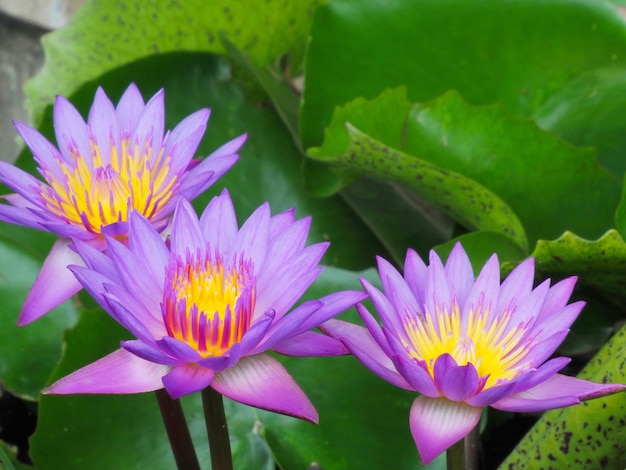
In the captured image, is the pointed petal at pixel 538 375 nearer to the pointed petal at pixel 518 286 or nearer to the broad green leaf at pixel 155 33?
the pointed petal at pixel 518 286

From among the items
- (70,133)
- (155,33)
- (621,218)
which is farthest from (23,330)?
(621,218)

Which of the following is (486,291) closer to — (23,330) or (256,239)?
(256,239)

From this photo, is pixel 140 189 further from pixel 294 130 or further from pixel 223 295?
pixel 294 130

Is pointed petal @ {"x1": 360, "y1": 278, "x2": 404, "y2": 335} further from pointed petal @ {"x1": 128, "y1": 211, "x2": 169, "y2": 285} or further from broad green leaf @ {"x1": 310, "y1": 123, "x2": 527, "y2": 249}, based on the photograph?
broad green leaf @ {"x1": 310, "y1": 123, "x2": 527, "y2": 249}

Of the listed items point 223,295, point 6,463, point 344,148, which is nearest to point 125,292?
point 223,295

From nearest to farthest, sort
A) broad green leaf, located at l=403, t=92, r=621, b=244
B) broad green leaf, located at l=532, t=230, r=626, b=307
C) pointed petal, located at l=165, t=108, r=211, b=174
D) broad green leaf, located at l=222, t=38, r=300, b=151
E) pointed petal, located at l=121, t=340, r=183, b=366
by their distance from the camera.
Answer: pointed petal, located at l=121, t=340, r=183, b=366 < pointed petal, located at l=165, t=108, r=211, b=174 < broad green leaf, located at l=532, t=230, r=626, b=307 < broad green leaf, located at l=403, t=92, r=621, b=244 < broad green leaf, located at l=222, t=38, r=300, b=151

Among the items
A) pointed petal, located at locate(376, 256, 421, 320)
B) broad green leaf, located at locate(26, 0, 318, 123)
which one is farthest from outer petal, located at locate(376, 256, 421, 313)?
broad green leaf, located at locate(26, 0, 318, 123)
